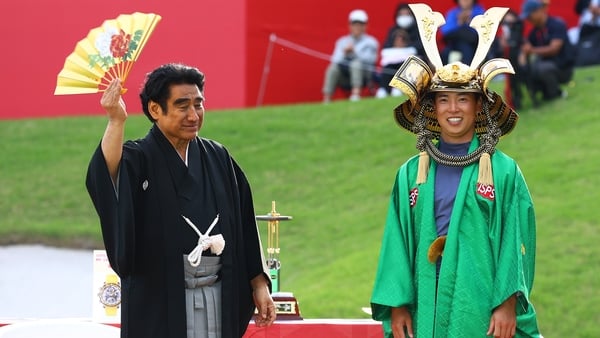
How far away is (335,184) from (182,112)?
7.04 meters

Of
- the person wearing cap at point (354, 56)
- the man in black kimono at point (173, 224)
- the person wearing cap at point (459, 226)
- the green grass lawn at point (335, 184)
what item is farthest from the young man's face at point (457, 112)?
the person wearing cap at point (354, 56)

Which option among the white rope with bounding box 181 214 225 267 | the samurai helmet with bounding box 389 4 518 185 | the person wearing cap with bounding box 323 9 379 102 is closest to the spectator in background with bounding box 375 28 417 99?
the person wearing cap with bounding box 323 9 379 102

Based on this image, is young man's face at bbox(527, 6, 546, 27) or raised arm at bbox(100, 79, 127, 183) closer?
raised arm at bbox(100, 79, 127, 183)

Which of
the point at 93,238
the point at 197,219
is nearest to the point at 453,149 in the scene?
the point at 197,219

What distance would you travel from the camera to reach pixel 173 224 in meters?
4.61

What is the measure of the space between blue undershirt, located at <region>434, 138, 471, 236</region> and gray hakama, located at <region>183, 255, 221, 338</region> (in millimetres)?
880

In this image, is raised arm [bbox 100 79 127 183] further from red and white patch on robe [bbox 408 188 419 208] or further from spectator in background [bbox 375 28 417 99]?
spectator in background [bbox 375 28 417 99]

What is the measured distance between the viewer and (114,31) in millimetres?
4629

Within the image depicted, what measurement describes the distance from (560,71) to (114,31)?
8.40 m

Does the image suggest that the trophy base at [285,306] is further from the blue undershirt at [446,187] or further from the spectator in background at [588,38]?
the spectator in background at [588,38]

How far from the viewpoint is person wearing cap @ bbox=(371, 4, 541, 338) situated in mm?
4770

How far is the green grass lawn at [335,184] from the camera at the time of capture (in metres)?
9.03

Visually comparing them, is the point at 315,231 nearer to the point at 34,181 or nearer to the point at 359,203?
the point at 359,203

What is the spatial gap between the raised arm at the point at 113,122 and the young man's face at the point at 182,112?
0.88ft
